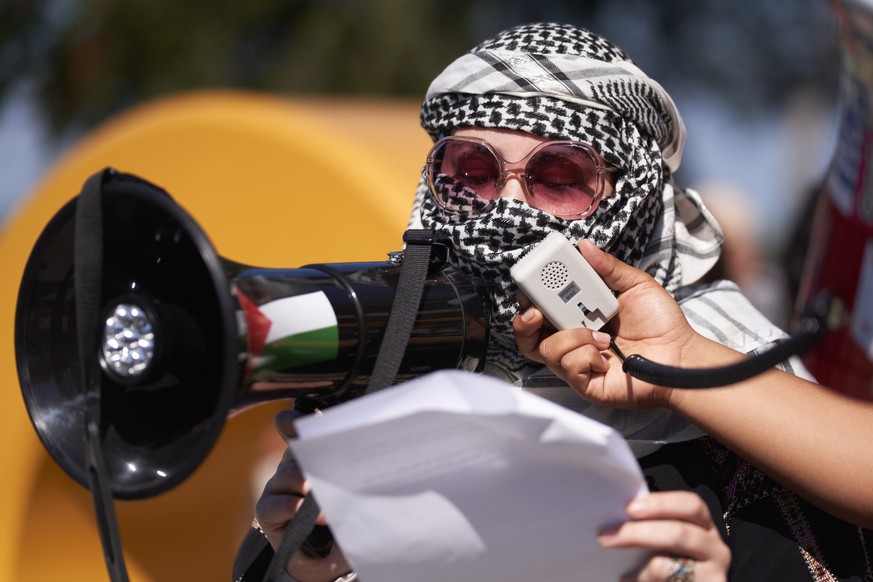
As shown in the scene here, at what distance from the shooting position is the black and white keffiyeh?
1284 mm

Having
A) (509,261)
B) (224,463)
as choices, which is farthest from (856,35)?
(224,463)

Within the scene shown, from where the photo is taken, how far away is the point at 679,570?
42.5 inches

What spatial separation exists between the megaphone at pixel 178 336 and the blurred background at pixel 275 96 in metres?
1.43

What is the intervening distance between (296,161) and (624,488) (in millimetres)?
1934

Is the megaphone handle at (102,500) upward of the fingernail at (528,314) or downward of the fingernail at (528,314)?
downward

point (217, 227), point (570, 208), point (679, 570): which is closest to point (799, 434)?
point (679, 570)

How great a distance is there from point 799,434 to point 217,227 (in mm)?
2071

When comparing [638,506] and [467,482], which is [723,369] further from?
[467,482]

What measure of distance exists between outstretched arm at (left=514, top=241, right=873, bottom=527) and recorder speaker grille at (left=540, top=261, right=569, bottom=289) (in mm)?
42

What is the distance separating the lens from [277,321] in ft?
3.44

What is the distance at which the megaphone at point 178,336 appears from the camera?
104 cm

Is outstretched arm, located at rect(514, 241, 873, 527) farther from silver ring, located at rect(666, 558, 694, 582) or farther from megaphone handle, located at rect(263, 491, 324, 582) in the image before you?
megaphone handle, located at rect(263, 491, 324, 582)

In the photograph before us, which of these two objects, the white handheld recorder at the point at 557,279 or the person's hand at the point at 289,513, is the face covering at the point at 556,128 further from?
the person's hand at the point at 289,513

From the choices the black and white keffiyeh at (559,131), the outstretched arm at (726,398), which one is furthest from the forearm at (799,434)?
the black and white keffiyeh at (559,131)
